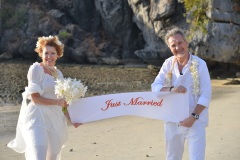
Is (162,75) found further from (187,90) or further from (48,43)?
(48,43)

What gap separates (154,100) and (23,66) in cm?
3639

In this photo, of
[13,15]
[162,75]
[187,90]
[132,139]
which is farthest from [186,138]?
[13,15]

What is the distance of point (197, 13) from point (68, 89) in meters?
23.2

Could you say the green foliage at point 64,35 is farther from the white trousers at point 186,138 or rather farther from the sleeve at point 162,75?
the white trousers at point 186,138

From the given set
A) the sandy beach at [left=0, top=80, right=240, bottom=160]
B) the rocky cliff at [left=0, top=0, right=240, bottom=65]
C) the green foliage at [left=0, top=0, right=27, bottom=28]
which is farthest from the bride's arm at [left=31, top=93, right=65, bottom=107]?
the green foliage at [left=0, top=0, right=27, bottom=28]

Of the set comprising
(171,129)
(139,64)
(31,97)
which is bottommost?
(139,64)

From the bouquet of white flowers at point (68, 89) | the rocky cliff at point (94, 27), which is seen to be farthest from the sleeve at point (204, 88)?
the rocky cliff at point (94, 27)

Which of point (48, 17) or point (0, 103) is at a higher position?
point (48, 17)

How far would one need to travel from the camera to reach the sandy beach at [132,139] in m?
8.45

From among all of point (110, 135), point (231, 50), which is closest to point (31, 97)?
point (110, 135)

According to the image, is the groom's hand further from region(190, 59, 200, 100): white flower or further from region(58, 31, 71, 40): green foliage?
region(58, 31, 71, 40): green foliage

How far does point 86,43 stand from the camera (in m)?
49.2

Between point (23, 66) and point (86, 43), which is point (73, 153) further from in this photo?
point (86, 43)

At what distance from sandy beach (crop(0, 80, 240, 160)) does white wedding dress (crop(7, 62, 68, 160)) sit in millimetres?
2712
